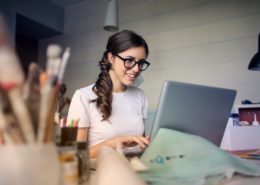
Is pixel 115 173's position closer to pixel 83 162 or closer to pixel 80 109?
pixel 83 162

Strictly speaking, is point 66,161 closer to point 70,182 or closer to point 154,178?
point 70,182

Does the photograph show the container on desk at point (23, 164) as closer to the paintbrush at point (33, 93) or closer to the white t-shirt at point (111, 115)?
the paintbrush at point (33, 93)

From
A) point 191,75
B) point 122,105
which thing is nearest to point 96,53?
point 191,75

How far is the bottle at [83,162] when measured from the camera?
54cm

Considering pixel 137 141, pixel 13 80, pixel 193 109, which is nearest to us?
pixel 13 80

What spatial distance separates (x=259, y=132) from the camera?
1543 mm

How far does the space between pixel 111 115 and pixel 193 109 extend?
80 centimetres

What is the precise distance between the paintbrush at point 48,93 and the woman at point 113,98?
3.19ft

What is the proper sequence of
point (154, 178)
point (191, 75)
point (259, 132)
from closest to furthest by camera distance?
point (154, 178) < point (259, 132) < point (191, 75)

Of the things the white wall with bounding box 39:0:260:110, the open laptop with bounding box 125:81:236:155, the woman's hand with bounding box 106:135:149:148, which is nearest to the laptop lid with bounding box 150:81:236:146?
the open laptop with bounding box 125:81:236:155

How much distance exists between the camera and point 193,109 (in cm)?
79

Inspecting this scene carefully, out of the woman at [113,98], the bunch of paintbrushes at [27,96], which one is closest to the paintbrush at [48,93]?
the bunch of paintbrushes at [27,96]

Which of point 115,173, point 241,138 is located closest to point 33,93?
point 115,173

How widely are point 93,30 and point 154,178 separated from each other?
3020 mm
